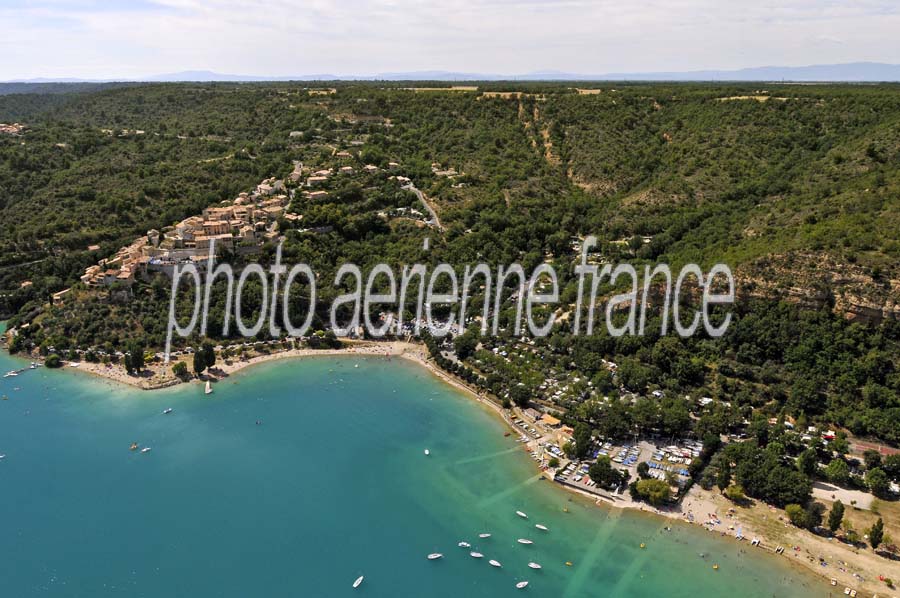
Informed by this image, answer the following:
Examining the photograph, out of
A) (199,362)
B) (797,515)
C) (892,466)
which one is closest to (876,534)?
(797,515)

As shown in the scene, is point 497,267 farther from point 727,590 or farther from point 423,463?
point 727,590

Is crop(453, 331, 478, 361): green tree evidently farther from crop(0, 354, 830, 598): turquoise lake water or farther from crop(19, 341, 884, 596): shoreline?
crop(0, 354, 830, 598): turquoise lake water

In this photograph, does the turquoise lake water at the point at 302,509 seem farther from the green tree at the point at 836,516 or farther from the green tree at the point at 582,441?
the green tree at the point at 836,516

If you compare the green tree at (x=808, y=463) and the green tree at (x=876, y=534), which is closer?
the green tree at (x=876, y=534)

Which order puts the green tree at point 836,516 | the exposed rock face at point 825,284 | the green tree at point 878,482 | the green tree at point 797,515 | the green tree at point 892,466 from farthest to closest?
1. the exposed rock face at point 825,284
2. the green tree at point 892,466
3. the green tree at point 878,482
4. the green tree at point 797,515
5. the green tree at point 836,516

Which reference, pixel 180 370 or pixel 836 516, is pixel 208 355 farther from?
pixel 836 516

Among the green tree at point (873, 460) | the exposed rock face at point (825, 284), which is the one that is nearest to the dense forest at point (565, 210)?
the exposed rock face at point (825, 284)
